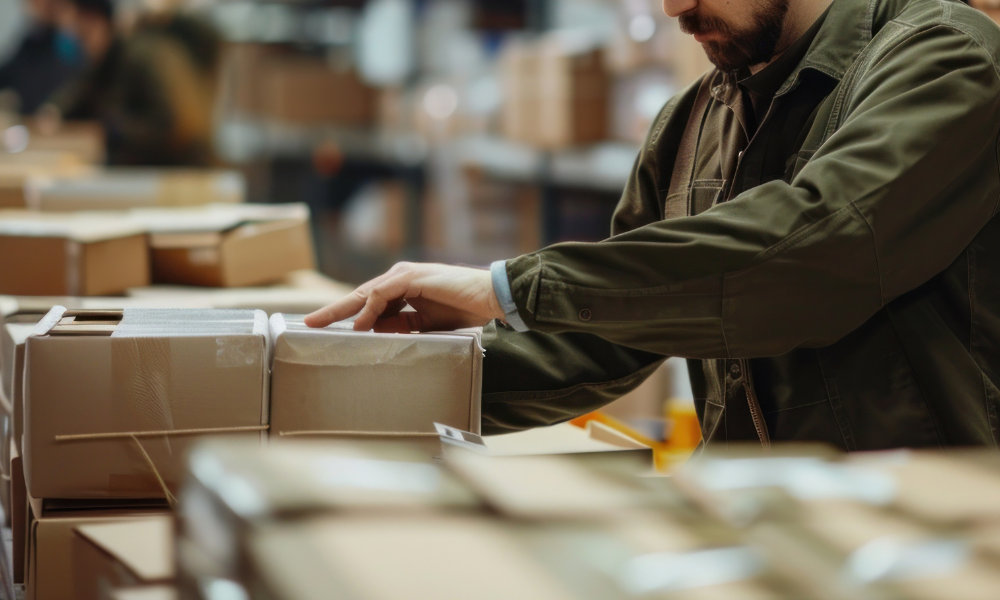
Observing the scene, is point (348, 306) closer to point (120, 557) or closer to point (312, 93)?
point (120, 557)

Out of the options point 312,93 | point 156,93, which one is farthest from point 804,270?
point 312,93

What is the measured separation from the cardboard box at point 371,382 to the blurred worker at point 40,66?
7385 mm

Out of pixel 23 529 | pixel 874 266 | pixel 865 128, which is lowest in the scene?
pixel 23 529

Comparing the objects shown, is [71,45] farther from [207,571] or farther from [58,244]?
[207,571]

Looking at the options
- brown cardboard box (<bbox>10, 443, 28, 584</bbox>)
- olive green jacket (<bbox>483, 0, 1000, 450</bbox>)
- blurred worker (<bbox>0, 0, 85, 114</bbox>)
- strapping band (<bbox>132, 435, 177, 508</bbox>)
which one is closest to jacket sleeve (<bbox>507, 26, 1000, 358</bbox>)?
olive green jacket (<bbox>483, 0, 1000, 450</bbox>)

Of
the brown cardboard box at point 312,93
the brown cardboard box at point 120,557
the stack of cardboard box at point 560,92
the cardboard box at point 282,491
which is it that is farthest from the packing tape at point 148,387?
the brown cardboard box at point 312,93

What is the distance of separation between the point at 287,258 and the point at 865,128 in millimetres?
1513

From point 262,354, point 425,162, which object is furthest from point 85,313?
point 425,162

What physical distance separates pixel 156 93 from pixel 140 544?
5.16 meters

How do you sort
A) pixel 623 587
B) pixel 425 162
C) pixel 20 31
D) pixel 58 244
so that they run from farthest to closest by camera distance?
pixel 20 31 → pixel 425 162 → pixel 58 244 → pixel 623 587

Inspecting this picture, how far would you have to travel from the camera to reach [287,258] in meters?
2.38

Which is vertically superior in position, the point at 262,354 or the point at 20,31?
the point at 20,31

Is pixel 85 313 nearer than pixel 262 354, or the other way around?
pixel 262 354

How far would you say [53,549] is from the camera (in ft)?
3.67
